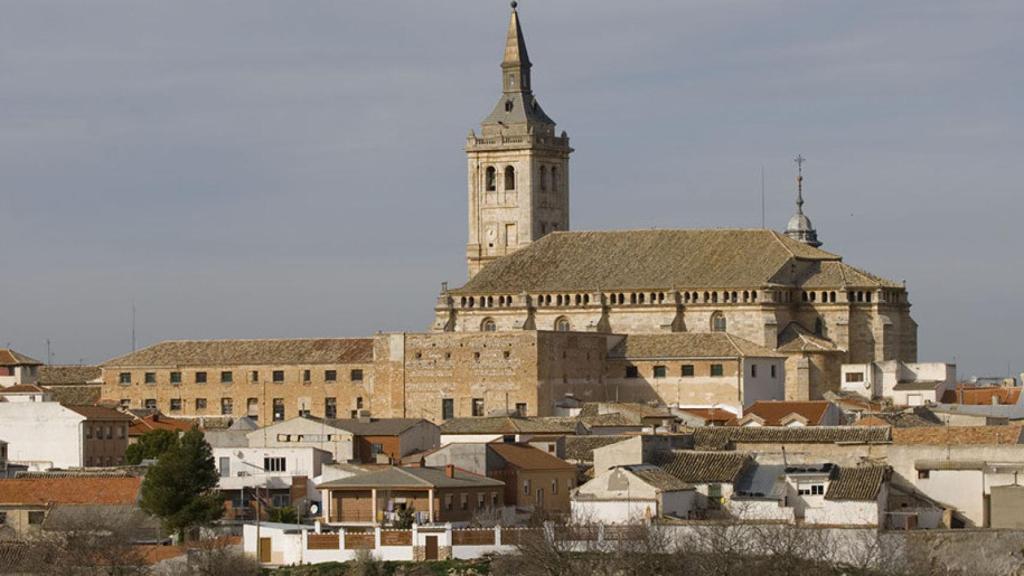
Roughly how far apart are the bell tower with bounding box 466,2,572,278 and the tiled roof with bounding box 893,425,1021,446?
52.1 meters

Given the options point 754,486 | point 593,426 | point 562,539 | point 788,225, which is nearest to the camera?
point 562,539

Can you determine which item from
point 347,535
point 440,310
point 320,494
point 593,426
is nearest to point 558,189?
point 440,310

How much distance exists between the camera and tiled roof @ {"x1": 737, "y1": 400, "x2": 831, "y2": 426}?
95.1 metres

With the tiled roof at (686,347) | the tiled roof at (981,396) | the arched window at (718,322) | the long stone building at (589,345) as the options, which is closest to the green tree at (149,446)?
the long stone building at (589,345)

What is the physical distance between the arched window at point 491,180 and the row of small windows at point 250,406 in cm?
2352

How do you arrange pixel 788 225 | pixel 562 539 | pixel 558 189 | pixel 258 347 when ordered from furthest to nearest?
1. pixel 788 225
2. pixel 558 189
3. pixel 258 347
4. pixel 562 539

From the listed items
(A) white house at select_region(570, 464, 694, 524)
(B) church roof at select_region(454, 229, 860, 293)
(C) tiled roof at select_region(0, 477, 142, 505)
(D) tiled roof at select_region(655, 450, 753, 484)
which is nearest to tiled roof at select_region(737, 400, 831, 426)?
(B) church roof at select_region(454, 229, 860, 293)

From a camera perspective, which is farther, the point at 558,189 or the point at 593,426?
the point at 558,189

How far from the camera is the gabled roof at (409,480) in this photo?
72.8 m

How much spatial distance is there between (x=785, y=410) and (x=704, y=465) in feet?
75.3

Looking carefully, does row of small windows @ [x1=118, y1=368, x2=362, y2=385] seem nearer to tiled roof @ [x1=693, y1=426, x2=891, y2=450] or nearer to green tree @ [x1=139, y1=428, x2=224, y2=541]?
tiled roof @ [x1=693, y1=426, x2=891, y2=450]

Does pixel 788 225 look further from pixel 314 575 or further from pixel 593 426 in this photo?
pixel 314 575

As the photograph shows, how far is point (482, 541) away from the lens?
6894cm

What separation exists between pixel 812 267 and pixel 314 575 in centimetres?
5165
